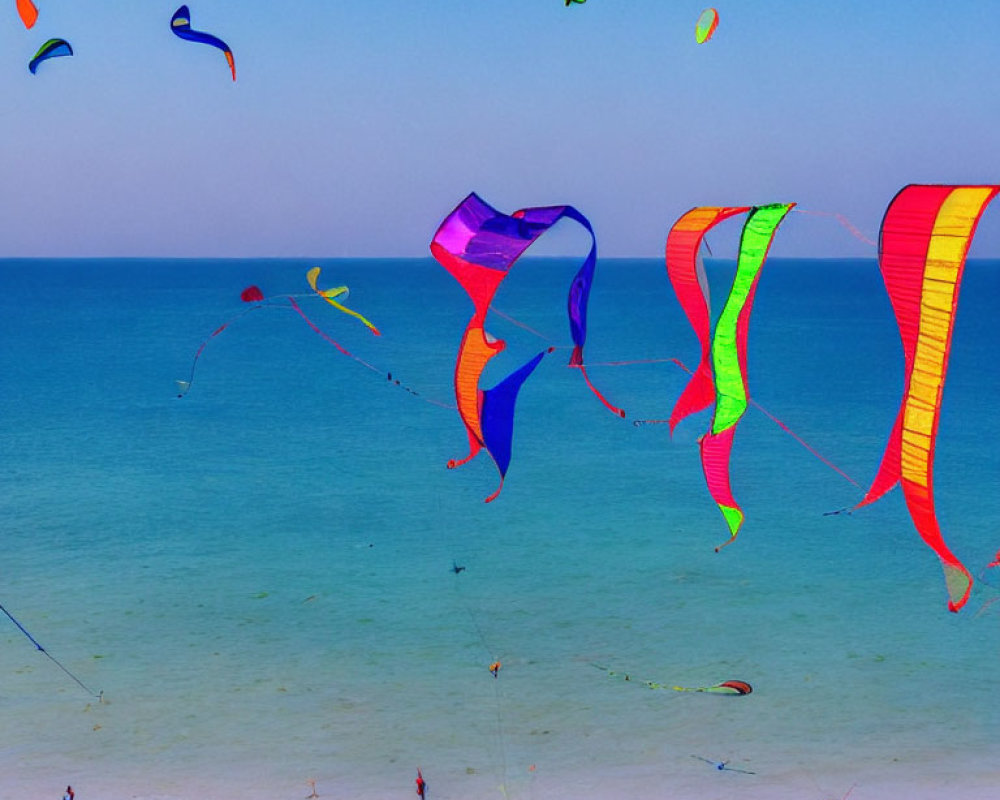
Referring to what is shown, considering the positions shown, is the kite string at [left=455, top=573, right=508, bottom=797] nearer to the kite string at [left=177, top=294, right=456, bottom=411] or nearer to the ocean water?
the ocean water

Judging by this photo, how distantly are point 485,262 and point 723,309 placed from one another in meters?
1.45

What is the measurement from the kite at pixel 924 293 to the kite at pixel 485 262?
1.76m

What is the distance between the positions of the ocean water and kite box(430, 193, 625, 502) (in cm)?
233

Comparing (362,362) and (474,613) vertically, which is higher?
(362,362)

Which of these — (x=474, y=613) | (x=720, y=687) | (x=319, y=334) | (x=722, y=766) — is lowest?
(x=319, y=334)

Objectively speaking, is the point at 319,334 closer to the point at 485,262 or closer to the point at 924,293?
the point at 485,262

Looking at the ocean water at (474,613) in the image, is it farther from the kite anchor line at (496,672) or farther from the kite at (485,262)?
the kite at (485,262)

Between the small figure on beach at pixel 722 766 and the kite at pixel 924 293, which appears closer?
the kite at pixel 924 293

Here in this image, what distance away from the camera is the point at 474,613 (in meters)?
11.2

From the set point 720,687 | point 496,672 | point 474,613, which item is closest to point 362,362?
point 474,613

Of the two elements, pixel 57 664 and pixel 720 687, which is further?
pixel 57 664

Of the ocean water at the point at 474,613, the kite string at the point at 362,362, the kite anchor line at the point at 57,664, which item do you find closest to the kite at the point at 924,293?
the ocean water at the point at 474,613

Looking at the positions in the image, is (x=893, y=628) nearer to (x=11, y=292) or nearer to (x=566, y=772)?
(x=566, y=772)

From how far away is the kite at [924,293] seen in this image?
5.57 m
